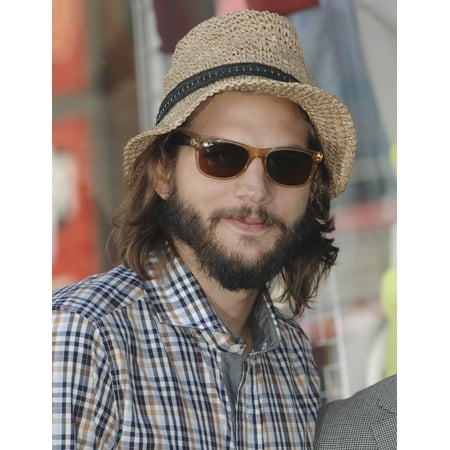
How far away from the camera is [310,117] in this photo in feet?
6.33

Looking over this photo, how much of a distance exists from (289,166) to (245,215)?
6.0 inches

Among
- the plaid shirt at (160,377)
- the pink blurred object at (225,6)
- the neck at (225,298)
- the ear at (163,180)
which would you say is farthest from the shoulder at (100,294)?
the pink blurred object at (225,6)

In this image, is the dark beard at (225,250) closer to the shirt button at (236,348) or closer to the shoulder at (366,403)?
the shirt button at (236,348)

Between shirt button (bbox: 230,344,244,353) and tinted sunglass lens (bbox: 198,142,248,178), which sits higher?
tinted sunglass lens (bbox: 198,142,248,178)

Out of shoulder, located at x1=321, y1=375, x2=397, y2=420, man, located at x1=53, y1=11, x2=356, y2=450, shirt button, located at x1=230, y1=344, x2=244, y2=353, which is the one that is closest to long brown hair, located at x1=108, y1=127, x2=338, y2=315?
man, located at x1=53, y1=11, x2=356, y2=450

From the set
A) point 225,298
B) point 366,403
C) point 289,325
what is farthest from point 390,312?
point 225,298

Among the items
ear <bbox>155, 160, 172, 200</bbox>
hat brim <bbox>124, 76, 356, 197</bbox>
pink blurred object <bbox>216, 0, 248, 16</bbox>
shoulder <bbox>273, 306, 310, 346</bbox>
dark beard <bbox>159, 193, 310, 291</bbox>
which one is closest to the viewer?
hat brim <bbox>124, 76, 356, 197</bbox>

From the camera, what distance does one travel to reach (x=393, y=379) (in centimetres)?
194

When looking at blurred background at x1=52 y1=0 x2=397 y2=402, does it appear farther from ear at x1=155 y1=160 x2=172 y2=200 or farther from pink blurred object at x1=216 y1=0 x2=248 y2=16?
ear at x1=155 y1=160 x2=172 y2=200

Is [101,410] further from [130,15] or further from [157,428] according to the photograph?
[130,15]

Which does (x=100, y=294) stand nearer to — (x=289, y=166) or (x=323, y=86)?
(x=289, y=166)

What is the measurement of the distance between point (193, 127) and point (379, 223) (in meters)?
0.92

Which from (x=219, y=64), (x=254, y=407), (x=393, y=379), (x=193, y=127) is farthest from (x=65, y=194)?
(x=393, y=379)

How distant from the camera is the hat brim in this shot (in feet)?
5.67
